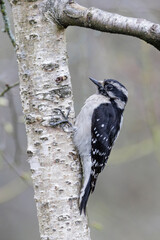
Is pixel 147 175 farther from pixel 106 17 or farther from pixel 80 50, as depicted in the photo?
pixel 106 17

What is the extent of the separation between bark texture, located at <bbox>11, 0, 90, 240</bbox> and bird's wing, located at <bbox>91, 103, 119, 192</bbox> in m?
0.70

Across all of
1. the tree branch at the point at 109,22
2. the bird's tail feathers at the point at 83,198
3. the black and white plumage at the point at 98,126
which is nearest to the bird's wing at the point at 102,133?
the black and white plumage at the point at 98,126

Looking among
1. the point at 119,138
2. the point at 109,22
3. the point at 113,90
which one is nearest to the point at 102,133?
the point at 113,90

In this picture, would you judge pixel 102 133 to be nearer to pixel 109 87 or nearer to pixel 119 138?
pixel 109 87

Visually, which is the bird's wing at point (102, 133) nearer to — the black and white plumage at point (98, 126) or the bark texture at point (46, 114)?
the black and white plumage at point (98, 126)

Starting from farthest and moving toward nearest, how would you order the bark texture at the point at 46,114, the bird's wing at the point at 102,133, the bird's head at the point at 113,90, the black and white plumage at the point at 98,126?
the bird's head at the point at 113,90 → the bird's wing at the point at 102,133 → the black and white plumage at the point at 98,126 → the bark texture at the point at 46,114

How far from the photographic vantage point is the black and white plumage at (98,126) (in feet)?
12.6

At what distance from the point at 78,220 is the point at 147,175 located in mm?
4611

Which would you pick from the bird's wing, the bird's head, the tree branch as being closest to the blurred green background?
the bird's head

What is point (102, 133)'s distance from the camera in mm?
4266

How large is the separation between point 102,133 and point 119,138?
8.93 feet

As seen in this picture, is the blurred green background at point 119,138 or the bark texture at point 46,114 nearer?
the bark texture at point 46,114

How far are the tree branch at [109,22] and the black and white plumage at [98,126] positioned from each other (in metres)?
0.97

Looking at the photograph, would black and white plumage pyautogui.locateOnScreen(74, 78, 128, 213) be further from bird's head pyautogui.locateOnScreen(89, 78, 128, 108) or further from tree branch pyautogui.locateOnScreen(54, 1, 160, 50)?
tree branch pyautogui.locateOnScreen(54, 1, 160, 50)
